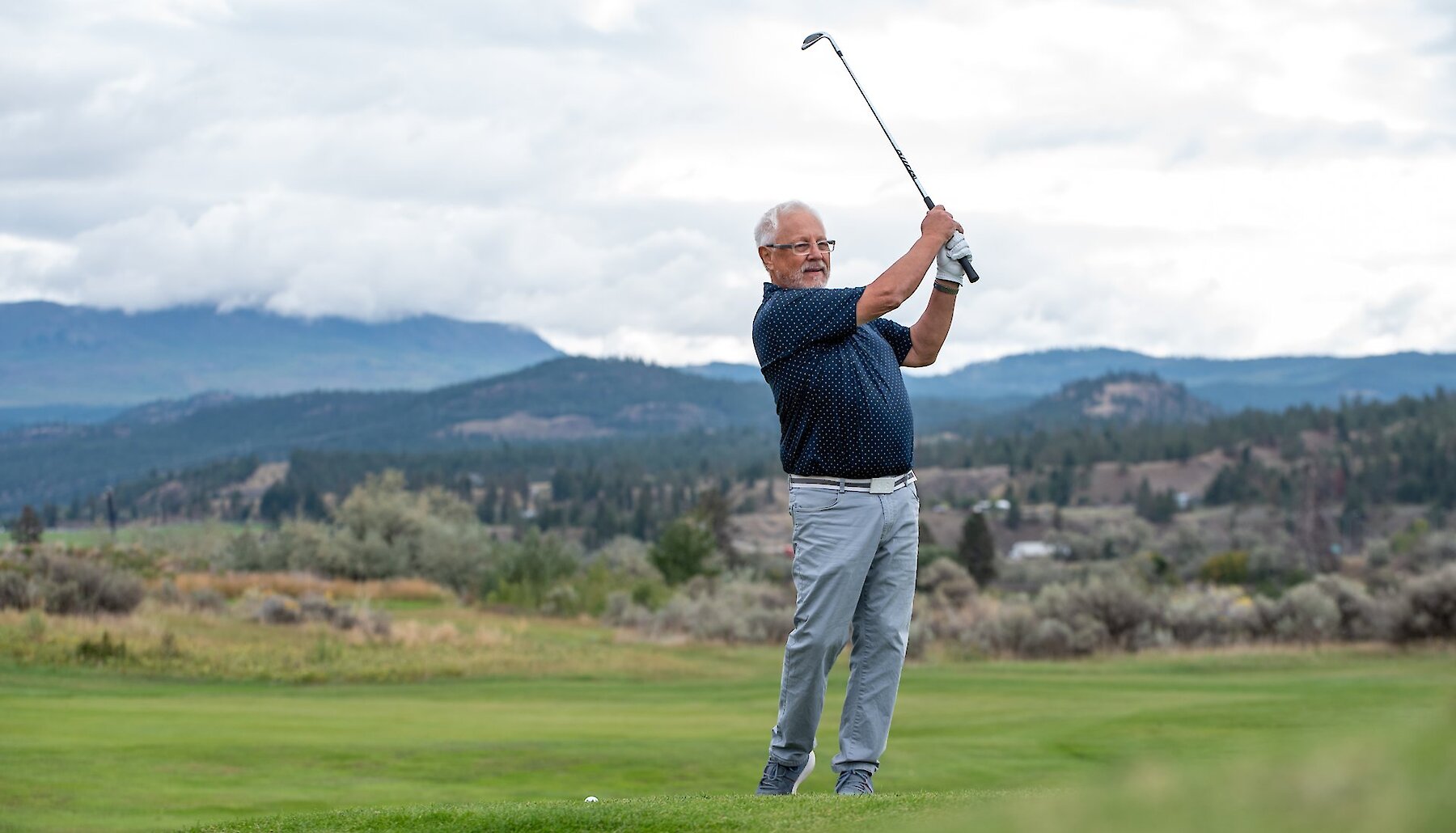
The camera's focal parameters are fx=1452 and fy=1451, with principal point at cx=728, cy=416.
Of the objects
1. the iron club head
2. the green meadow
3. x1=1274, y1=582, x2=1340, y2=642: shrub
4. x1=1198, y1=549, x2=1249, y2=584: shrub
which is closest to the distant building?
x1=1198, y1=549, x2=1249, y2=584: shrub

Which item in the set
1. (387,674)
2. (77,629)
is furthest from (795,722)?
(77,629)

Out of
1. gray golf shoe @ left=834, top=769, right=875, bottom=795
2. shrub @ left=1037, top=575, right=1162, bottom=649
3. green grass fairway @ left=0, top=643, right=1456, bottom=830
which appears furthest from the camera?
shrub @ left=1037, top=575, right=1162, bottom=649

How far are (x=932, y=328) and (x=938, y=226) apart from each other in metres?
0.59

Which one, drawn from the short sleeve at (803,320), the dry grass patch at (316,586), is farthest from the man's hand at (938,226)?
the dry grass patch at (316,586)

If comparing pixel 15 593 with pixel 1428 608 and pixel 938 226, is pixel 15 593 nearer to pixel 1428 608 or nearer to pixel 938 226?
pixel 938 226

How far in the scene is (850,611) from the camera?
5.90 m

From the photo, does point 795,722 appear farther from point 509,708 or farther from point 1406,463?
point 1406,463

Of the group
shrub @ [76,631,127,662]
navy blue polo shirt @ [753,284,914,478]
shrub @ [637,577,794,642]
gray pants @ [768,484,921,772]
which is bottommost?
shrub @ [637,577,794,642]

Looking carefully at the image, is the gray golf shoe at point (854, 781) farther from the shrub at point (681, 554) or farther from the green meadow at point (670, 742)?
the shrub at point (681, 554)

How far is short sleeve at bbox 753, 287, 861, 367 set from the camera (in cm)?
585

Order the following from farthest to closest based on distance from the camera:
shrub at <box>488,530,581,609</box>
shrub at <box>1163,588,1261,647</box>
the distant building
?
the distant building
shrub at <box>488,530,581,609</box>
shrub at <box>1163,588,1261,647</box>

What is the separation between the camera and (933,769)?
36.7ft

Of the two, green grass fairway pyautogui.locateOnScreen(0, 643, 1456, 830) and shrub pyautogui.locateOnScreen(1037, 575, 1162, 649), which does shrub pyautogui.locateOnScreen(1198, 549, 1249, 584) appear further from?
green grass fairway pyautogui.locateOnScreen(0, 643, 1456, 830)

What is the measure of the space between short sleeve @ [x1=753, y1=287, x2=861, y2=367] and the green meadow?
5.95 feet
